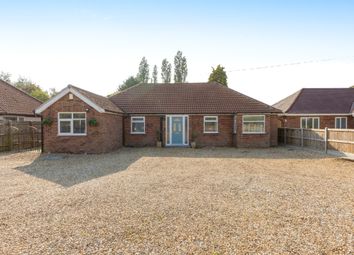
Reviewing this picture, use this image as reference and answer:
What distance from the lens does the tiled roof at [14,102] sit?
21531 mm

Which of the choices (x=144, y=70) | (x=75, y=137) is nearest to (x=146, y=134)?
(x=75, y=137)

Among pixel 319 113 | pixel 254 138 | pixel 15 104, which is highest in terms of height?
pixel 15 104

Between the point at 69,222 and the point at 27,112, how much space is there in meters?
21.2

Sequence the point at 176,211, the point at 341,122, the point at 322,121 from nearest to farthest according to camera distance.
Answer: the point at 176,211
the point at 322,121
the point at 341,122

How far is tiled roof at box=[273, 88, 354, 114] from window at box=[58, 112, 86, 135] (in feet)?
59.8

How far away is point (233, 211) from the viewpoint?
20.0ft

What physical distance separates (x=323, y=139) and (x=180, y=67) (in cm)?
5827

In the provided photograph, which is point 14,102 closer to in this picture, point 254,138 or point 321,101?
point 254,138

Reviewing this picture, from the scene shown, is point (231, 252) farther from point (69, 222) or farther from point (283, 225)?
point (69, 222)

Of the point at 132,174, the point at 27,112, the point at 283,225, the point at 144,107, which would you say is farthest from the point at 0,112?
the point at 283,225

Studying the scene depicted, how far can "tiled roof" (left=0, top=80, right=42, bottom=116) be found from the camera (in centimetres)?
2153

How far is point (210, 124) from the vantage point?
69.0ft

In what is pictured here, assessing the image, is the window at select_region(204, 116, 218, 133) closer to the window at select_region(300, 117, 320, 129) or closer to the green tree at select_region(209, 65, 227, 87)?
the window at select_region(300, 117, 320, 129)

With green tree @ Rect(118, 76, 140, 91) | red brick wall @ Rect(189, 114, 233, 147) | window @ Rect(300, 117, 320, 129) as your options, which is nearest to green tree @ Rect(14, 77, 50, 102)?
green tree @ Rect(118, 76, 140, 91)
